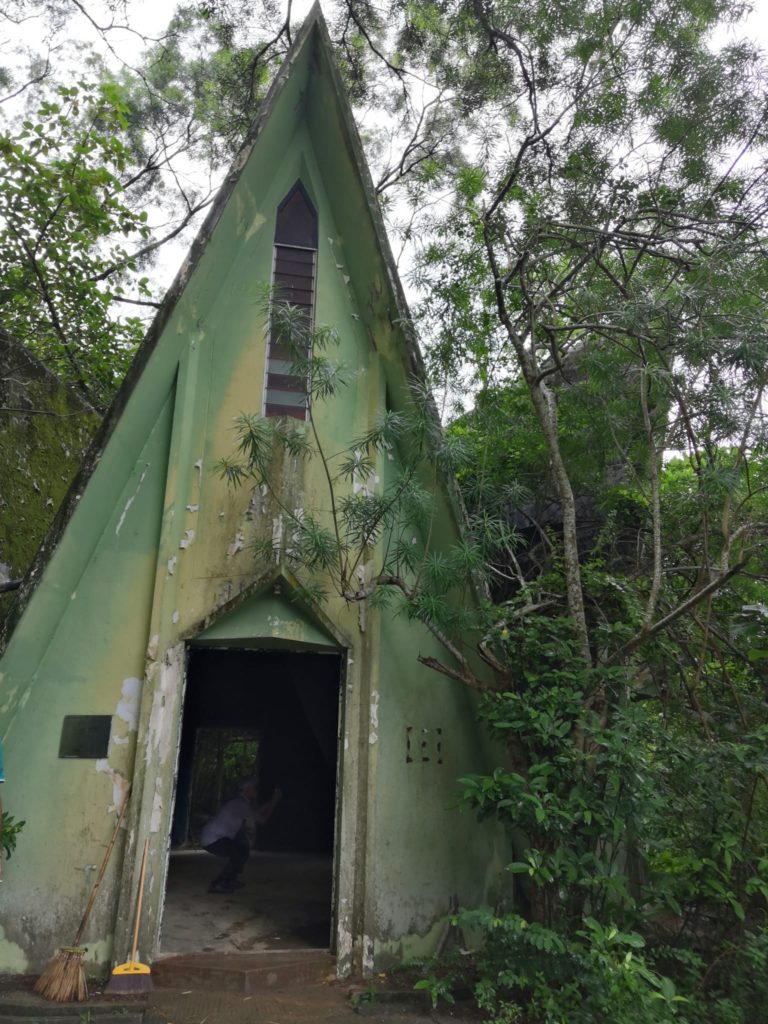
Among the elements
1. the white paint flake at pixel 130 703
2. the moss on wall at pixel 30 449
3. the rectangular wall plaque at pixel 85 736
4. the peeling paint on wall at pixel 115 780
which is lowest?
the peeling paint on wall at pixel 115 780

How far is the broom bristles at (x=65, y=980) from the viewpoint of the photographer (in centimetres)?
467

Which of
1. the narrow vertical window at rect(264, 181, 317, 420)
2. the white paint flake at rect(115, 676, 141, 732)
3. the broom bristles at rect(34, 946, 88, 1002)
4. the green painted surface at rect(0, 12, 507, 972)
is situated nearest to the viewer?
the broom bristles at rect(34, 946, 88, 1002)

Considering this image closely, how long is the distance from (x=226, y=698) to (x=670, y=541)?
265 inches

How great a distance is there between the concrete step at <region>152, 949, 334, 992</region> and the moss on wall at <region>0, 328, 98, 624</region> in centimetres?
361

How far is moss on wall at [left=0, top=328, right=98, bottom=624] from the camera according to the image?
735 cm

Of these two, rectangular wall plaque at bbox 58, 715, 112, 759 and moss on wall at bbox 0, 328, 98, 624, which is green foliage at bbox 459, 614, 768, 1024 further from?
moss on wall at bbox 0, 328, 98, 624

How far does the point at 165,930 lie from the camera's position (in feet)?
20.0

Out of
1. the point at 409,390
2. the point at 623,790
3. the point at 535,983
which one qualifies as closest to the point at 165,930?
the point at 535,983

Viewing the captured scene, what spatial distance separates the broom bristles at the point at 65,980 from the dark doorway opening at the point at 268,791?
1.35m

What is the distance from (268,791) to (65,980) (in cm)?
674

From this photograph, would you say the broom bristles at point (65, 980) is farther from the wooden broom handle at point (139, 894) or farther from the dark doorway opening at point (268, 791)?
the dark doorway opening at point (268, 791)

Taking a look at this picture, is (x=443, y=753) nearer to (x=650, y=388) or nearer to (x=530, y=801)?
(x=530, y=801)

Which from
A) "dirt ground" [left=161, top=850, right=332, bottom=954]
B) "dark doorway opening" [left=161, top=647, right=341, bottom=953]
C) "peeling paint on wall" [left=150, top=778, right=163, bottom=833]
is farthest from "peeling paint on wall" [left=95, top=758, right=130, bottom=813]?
"dark doorway opening" [left=161, top=647, right=341, bottom=953]

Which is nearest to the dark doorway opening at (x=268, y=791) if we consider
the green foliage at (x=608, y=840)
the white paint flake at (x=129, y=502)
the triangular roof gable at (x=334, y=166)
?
the white paint flake at (x=129, y=502)
